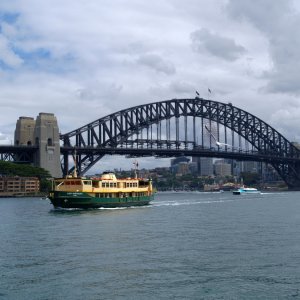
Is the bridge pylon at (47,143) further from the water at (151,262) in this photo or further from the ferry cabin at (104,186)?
the water at (151,262)

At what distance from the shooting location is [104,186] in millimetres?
62062

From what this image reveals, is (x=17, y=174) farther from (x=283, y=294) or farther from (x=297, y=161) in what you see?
(x=283, y=294)

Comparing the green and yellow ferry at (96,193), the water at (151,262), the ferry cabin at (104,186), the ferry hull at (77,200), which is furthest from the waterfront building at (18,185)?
the water at (151,262)

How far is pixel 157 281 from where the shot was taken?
21203 mm

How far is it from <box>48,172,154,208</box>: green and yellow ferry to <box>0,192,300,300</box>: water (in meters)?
18.4

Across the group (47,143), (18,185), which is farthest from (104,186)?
(18,185)

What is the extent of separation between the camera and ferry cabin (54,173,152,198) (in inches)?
2344

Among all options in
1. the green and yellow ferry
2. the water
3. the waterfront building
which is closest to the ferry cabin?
the green and yellow ferry

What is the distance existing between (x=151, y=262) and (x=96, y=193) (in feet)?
118

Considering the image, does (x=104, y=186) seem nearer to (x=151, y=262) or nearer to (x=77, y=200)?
(x=77, y=200)

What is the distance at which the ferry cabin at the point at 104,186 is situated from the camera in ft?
195

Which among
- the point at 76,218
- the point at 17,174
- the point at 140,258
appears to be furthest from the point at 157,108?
the point at 140,258

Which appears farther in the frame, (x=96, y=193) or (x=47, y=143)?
(x=47, y=143)

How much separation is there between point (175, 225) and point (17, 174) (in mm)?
77505
